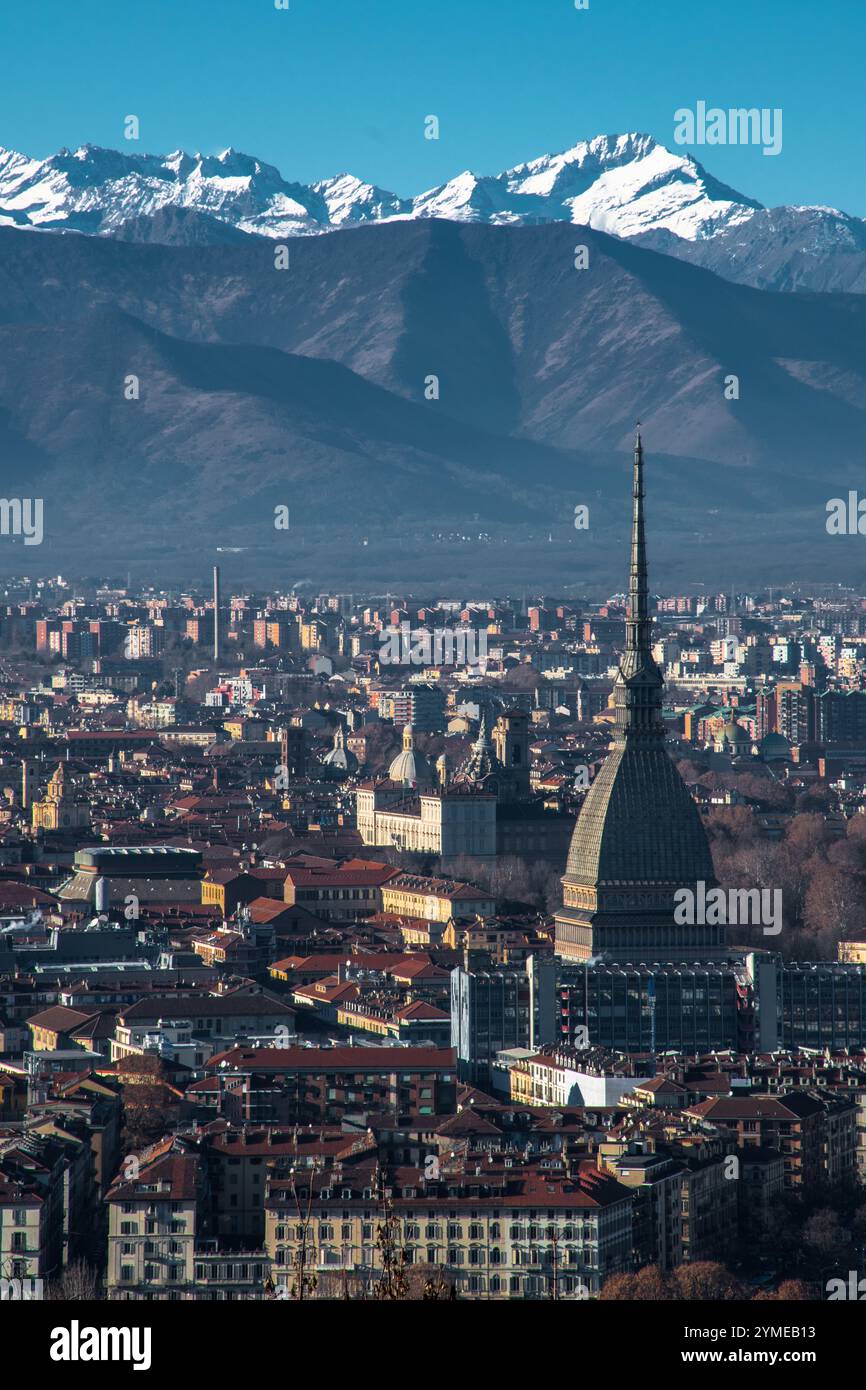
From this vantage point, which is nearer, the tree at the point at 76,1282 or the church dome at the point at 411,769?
the tree at the point at 76,1282

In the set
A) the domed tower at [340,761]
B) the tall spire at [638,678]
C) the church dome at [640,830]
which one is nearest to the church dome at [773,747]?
the domed tower at [340,761]

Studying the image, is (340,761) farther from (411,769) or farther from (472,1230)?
(472,1230)

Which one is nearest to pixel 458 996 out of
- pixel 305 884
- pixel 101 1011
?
pixel 101 1011

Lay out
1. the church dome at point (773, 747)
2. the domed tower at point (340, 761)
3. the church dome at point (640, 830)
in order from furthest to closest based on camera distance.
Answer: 1. the church dome at point (773, 747)
2. the domed tower at point (340, 761)
3. the church dome at point (640, 830)

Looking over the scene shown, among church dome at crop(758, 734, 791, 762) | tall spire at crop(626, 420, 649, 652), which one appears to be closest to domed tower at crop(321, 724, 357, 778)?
church dome at crop(758, 734, 791, 762)

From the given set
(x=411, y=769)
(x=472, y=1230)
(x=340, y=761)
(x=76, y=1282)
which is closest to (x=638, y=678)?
(x=472, y=1230)

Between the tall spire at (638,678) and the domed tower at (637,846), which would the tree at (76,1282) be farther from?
the tall spire at (638,678)
